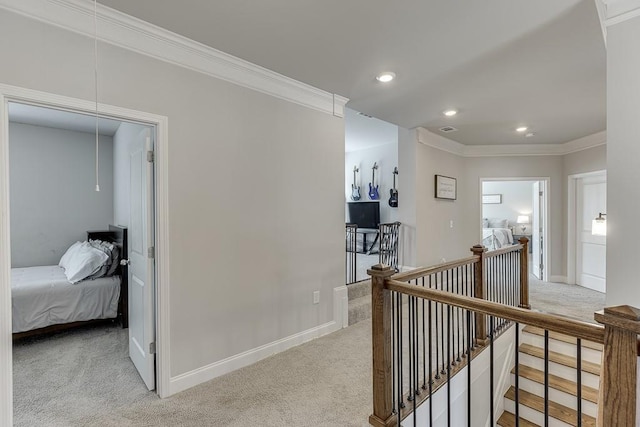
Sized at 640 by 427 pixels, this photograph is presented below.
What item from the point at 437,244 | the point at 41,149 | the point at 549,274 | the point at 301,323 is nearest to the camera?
the point at 301,323

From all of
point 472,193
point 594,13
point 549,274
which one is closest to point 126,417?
point 594,13

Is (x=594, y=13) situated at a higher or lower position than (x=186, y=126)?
higher

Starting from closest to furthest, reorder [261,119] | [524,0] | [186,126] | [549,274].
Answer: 1. [524,0]
2. [186,126]
3. [261,119]
4. [549,274]

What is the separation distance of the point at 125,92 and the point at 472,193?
584cm

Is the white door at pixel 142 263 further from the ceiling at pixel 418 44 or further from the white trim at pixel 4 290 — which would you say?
the ceiling at pixel 418 44

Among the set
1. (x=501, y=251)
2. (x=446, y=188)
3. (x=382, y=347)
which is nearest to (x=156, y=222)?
(x=382, y=347)

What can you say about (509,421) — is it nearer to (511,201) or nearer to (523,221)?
(523,221)

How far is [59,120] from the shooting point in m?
4.32

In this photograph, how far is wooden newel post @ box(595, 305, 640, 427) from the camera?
3.27 ft

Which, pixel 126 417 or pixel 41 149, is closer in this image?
pixel 126 417

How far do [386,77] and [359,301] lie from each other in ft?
8.26

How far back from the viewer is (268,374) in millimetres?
2557

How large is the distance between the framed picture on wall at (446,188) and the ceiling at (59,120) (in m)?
4.75

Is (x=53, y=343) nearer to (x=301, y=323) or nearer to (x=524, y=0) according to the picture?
(x=301, y=323)
